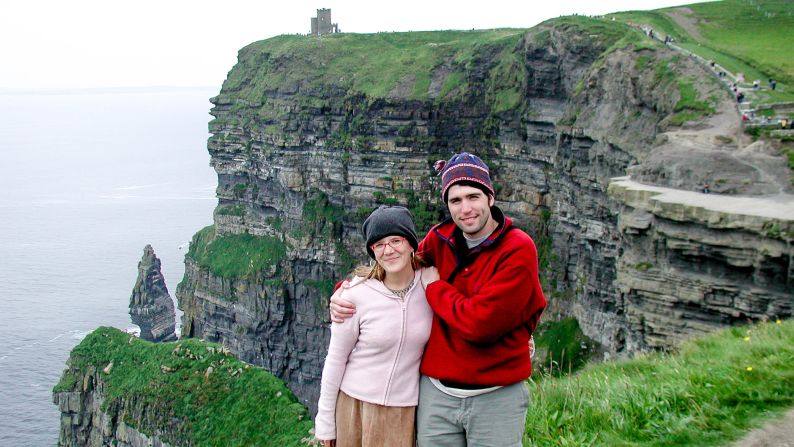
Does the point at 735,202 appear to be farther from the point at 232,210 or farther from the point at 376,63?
the point at 232,210

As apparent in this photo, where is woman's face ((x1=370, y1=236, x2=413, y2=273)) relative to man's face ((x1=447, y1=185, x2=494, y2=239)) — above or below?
below

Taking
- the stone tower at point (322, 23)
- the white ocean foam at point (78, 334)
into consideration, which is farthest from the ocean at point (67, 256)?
the stone tower at point (322, 23)

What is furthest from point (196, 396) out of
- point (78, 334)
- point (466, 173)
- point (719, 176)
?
point (78, 334)

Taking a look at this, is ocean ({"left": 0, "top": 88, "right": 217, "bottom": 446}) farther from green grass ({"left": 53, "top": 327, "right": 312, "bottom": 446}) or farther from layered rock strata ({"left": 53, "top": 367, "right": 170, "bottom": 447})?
green grass ({"left": 53, "top": 327, "right": 312, "bottom": 446})

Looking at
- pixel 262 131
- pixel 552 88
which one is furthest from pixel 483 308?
pixel 262 131

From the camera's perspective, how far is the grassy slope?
3481cm

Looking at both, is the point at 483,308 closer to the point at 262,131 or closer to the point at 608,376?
the point at 608,376

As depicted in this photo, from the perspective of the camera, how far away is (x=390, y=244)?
7.72 metres

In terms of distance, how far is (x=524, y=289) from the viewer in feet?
23.6

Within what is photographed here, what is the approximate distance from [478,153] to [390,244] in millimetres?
47105

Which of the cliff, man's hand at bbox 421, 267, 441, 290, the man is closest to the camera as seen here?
the man

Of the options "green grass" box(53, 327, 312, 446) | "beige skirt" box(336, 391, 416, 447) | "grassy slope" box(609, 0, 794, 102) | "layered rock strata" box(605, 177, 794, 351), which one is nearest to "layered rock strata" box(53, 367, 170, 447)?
"green grass" box(53, 327, 312, 446)

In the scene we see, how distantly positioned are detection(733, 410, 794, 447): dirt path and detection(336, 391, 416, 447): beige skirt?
4120 millimetres

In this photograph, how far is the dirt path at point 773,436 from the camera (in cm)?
861
